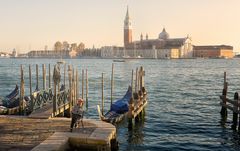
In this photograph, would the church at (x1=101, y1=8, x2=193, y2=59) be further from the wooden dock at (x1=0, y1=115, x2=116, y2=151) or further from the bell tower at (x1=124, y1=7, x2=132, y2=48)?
the wooden dock at (x1=0, y1=115, x2=116, y2=151)

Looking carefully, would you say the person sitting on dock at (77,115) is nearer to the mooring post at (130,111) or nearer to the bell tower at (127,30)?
the mooring post at (130,111)

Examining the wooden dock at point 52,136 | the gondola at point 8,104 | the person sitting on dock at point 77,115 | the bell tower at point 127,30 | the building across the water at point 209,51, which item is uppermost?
the bell tower at point 127,30

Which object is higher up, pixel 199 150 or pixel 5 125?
pixel 5 125

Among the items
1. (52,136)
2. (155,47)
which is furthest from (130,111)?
(155,47)

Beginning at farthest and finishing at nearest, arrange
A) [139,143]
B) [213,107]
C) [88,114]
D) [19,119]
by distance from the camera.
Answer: [213,107] → [88,114] → [139,143] → [19,119]

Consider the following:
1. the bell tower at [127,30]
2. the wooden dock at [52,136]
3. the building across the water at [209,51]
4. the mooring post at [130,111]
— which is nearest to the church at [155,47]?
the bell tower at [127,30]

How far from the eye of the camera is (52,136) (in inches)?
459

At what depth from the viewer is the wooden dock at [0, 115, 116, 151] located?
35.7 feet

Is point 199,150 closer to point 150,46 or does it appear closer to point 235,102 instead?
point 235,102

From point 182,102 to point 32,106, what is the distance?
50.0ft

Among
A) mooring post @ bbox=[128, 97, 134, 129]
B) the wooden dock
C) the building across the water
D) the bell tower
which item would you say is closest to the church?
the bell tower

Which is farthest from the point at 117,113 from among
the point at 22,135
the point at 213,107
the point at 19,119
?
the point at 213,107

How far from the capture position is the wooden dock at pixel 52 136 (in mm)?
10875

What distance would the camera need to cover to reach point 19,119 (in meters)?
14.3
